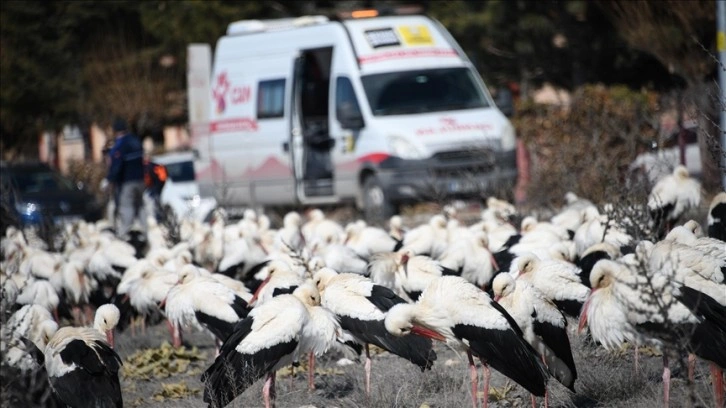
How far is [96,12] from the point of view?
24.5 meters

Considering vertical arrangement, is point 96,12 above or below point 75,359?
below

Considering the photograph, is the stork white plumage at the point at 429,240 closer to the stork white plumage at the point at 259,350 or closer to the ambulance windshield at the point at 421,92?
the stork white plumage at the point at 259,350

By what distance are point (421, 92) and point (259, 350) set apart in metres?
10.3

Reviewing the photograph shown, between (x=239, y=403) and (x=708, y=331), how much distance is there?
3408 mm

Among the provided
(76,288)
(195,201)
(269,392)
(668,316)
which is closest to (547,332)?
(668,316)

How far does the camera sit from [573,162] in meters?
16.8

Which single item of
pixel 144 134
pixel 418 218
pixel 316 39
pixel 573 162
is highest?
pixel 316 39

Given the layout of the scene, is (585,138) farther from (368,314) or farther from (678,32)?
(368,314)

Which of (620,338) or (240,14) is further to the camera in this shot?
(240,14)

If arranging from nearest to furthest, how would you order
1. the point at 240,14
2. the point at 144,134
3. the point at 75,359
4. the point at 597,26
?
the point at 75,359 < the point at 597,26 < the point at 240,14 < the point at 144,134

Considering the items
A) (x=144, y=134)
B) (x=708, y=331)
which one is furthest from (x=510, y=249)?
(x=144, y=134)

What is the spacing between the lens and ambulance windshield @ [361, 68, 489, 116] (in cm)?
1739

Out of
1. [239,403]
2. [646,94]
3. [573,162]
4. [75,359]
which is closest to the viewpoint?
[75,359]

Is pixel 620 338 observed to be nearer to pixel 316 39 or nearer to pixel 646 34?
pixel 646 34
